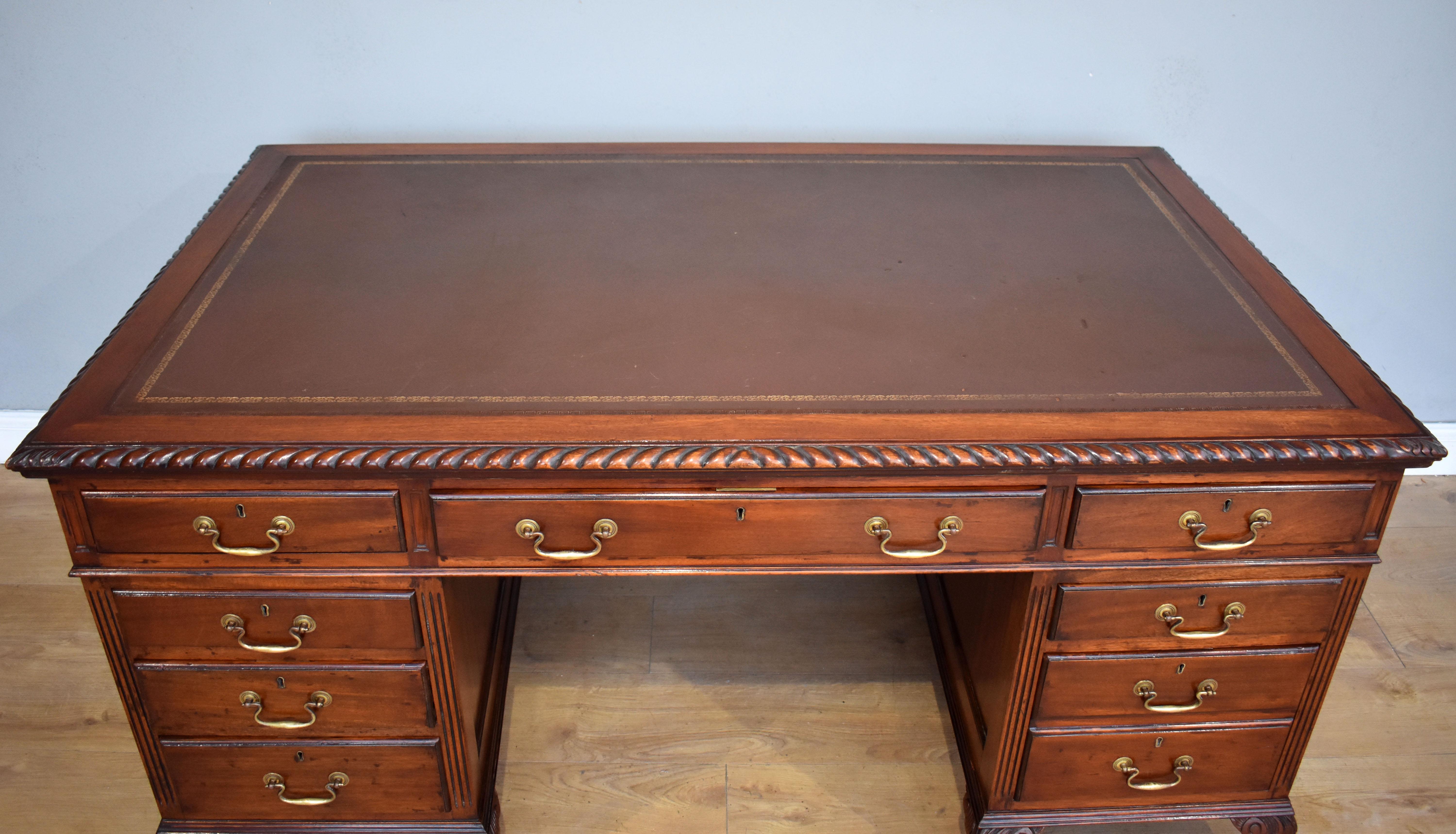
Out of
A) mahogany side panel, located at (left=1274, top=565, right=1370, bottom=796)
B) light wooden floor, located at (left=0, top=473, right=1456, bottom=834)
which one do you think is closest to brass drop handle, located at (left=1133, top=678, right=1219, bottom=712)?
mahogany side panel, located at (left=1274, top=565, right=1370, bottom=796)

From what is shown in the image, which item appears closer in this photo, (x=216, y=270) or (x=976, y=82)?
(x=216, y=270)

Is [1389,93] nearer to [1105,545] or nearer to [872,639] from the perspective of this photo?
[1105,545]

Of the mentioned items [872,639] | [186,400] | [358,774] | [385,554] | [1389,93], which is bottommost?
[872,639]

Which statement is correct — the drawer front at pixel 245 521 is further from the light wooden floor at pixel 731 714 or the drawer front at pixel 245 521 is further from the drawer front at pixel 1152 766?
the drawer front at pixel 1152 766

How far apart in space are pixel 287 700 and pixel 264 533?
312mm

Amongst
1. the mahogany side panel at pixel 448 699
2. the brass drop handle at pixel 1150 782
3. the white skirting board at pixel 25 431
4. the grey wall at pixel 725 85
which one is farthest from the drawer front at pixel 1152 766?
the white skirting board at pixel 25 431

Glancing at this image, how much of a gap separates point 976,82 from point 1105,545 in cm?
97

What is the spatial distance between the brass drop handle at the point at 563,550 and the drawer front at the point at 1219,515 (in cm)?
57

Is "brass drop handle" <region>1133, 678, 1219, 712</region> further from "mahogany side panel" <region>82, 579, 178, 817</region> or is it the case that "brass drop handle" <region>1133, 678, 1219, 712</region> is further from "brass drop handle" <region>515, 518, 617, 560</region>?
Answer: "mahogany side panel" <region>82, 579, 178, 817</region>

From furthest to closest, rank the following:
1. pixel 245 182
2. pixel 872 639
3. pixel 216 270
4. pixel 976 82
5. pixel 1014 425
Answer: pixel 872 639 → pixel 976 82 → pixel 245 182 → pixel 216 270 → pixel 1014 425

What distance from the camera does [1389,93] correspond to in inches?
79.4

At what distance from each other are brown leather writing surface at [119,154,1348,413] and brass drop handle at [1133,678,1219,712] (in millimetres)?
440

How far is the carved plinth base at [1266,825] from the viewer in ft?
5.48

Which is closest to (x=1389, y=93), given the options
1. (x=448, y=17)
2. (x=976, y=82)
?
(x=976, y=82)
